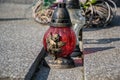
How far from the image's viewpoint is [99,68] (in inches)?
132

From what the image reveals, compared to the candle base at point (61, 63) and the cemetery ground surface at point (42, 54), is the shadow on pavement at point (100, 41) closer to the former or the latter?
the cemetery ground surface at point (42, 54)

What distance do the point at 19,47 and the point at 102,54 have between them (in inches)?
35.4

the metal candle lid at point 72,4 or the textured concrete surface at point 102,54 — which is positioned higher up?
the metal candle lid at point 72,4

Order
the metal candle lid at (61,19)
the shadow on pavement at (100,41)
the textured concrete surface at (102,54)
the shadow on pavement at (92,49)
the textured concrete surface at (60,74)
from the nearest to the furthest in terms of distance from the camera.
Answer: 1. the textured concrete surface at (102,54)
2. the textured concrete surface at (60,74)
3. the metal candle lid at (61,19)
4. the shadow on pavement at (92,49)
5. the shadow on pavement at (100,41)

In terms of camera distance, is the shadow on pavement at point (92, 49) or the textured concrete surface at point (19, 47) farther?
the shadow on pavement at point (92, 49)

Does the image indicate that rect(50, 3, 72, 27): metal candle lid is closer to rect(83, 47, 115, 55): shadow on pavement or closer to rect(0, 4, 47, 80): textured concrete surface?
rect(0, 4, 47, 80): textured concrete surface

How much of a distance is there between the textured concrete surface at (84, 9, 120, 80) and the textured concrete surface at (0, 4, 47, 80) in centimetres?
49

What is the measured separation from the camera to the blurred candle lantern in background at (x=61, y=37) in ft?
11.6

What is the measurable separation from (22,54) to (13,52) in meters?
0.12

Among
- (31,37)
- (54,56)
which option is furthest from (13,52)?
(31,37)

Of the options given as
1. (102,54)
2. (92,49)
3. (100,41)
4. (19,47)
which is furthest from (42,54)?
(100,41)

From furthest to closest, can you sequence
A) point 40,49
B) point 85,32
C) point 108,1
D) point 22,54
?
point 108,1, point 85,32, point 40,49, point 22,54

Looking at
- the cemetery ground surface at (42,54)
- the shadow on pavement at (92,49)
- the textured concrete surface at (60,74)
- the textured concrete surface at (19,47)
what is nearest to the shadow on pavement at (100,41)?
the cemetery ground surface at (42,54)

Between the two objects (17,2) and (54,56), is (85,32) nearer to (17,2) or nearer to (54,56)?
(54,56)
